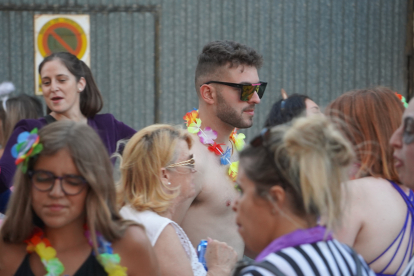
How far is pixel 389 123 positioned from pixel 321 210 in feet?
3.30

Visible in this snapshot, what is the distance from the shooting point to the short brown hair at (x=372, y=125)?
2273mm

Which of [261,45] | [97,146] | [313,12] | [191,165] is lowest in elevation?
[191,165]

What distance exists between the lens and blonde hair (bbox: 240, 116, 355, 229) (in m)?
1.50

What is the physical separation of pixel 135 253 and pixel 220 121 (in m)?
1.64

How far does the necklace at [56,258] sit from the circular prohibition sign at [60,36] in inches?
155

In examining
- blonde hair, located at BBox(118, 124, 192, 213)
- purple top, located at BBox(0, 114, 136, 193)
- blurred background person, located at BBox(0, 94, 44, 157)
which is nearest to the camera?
blonde hair, located at BBox(118, 124, 192, 213)

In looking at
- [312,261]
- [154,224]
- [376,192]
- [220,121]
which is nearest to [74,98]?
[220,121]

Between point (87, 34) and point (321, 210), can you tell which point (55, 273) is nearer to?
point (321, 210)

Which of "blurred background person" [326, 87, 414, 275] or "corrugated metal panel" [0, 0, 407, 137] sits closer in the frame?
"blurred background person" [326, 87, 414, 275]

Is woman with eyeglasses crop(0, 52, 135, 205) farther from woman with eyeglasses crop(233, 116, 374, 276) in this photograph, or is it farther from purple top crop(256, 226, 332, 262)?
purple top crop(256, 226, 332, 262)

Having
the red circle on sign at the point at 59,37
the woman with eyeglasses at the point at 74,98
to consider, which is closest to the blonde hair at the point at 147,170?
the woman with eyeglasses at the point at 74,98

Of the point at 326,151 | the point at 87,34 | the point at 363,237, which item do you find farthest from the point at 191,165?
the point at 87,34

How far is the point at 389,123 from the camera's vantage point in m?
2.33

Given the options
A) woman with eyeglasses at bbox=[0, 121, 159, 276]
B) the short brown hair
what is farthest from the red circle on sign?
the short brown hair
